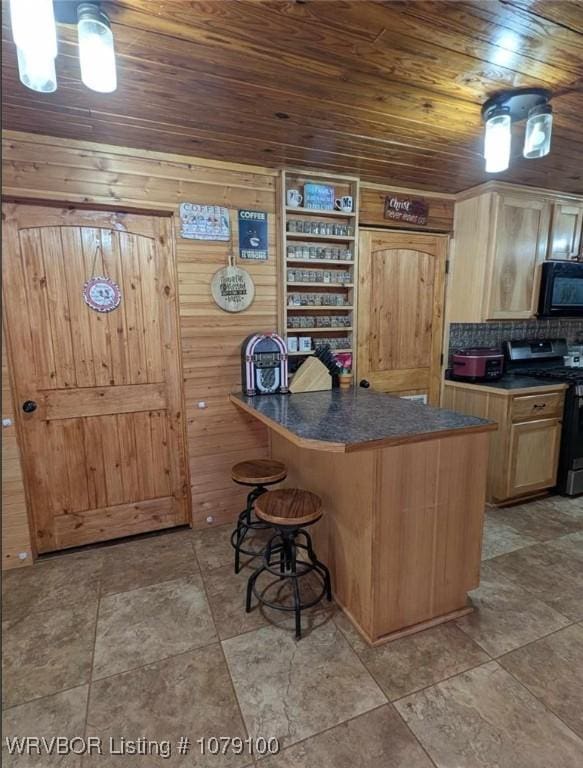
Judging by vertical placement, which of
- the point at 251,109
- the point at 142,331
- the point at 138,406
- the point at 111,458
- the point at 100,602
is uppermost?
the point at 251,109

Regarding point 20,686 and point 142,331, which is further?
point 142,331

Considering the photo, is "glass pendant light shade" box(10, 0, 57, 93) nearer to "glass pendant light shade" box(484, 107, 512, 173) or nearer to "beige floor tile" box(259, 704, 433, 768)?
"glass pendant light shade" box(484, 107, 512, 173)

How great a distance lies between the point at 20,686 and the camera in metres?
1.63

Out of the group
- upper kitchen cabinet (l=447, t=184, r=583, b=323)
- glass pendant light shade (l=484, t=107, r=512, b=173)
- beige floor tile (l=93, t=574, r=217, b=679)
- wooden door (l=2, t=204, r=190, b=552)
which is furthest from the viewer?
upper kitchen cabinet (l=447, t=184, r=583, b=323)

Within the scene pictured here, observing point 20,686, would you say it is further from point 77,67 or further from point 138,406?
point 77,67

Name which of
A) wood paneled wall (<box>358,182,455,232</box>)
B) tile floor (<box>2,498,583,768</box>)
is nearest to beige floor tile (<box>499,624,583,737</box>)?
tile floor (<box>2,498,583,768</box>)

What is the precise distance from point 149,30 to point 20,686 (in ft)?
8.46

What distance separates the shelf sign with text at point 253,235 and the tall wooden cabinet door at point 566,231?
2.42 meters

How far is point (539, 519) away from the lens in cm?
293

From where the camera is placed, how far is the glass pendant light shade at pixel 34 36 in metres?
1.19

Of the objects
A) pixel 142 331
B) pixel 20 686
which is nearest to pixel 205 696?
pixel 20 686

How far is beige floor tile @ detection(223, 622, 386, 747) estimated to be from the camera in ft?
4.81

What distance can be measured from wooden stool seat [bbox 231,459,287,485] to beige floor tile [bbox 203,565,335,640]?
57cm

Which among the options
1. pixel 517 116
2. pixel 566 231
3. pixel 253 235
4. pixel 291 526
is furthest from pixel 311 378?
pixel 566 231
